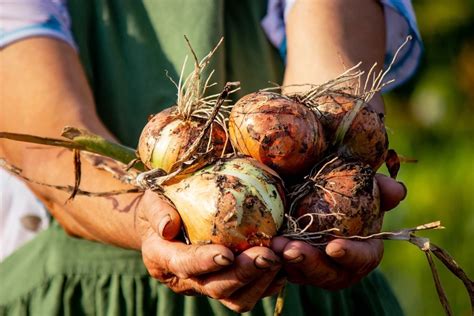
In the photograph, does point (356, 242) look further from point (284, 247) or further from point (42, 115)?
point (42, 115)

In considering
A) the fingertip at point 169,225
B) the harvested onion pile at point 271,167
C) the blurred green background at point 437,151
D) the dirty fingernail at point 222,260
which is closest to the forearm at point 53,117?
the harvested onion pile at point 271,167

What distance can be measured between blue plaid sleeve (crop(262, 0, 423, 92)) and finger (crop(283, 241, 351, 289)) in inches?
22.2

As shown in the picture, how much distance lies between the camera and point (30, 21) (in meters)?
1.80

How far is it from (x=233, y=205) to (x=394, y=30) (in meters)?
0.81

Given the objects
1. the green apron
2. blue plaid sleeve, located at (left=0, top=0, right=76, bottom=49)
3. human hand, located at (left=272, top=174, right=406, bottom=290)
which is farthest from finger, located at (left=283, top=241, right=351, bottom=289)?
blue plaid sleeve, located at (left=0, top=0, right=76, bottom=49)

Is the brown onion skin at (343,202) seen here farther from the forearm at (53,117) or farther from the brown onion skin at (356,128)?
the forearm at (53,117)

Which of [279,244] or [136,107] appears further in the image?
[136,107]

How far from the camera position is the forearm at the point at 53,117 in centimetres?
172

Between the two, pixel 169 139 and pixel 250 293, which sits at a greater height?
pixel 169 139

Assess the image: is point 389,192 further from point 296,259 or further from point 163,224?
point 163,224

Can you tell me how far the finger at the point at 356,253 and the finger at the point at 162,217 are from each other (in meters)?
0.21

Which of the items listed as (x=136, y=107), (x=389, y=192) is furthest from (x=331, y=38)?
(x=389, y=192)

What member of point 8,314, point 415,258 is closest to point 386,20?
point 8,314

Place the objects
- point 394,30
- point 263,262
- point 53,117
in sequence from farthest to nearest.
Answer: point 394,30 < point 53,117 < point 263,262
